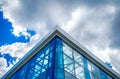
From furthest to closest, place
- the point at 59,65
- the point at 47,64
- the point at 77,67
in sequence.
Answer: the point at 77,67, the point at 47,64, the point at 59,65

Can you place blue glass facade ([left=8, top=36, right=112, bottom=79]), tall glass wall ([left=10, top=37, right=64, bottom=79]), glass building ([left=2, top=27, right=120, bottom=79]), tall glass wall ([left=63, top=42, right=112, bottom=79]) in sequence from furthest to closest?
tall glass wall ([left=63, top=42, right=112, bottom=79]) → glass building ([left=2, top=27, right=120, bottom=79]) → blue glass facade ([left=8, top=36, right=112, bottom=79]) → tall glass wall ([left=10, top=37, right=64, bottom=79])

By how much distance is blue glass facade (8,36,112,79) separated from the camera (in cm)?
1536

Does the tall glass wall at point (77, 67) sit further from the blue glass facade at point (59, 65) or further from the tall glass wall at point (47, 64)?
the tall glass wall at point (47, 64)

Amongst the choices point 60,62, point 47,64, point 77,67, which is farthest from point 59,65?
point 77,67

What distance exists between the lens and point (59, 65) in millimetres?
15484

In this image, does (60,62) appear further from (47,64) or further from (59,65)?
(47,64)

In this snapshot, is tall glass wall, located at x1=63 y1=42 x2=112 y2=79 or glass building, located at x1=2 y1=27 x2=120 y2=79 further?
tall glass wall, located at x1=63 y1=42 x2=112 y2=79

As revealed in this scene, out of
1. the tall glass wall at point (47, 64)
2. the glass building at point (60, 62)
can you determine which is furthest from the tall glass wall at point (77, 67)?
the tall glass wall at point (47, 64)

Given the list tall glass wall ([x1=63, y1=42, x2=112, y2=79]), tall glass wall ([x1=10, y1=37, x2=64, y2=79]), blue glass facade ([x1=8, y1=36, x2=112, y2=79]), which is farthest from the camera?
tall glass wall ([x1=63, y1=42, x2=112, y2=79])

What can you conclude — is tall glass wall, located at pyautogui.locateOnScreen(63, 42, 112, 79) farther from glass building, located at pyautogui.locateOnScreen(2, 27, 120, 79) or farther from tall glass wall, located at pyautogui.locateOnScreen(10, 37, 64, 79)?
tall glass wall, located at pyautogui.locateOnScreen(10, 37, 64, 79)

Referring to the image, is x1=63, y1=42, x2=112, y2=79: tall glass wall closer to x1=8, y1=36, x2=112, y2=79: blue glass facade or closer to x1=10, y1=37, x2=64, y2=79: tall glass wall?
x1=8, y1=36, x2=112, y2=79: blue glass facade

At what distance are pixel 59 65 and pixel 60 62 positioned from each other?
0.36 meters

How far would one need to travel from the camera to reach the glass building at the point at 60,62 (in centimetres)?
1570

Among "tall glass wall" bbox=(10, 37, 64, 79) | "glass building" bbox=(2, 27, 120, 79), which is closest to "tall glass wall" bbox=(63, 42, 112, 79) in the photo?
"glass building" bbox=(2, 27, 120, 79)
